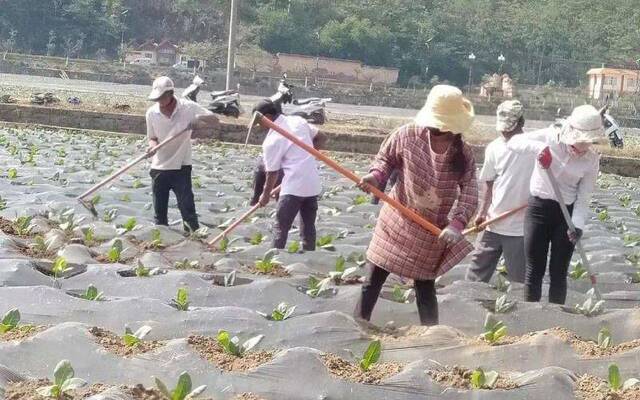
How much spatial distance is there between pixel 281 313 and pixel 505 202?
7.15 feet

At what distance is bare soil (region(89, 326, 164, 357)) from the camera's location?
13.5 feet

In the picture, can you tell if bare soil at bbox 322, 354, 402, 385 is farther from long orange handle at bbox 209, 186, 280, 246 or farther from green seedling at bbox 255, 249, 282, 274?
long orange handle at bbox 209, 186, 280, 246

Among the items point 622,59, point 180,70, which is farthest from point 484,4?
point 180,70

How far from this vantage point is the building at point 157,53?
5600 centimetres

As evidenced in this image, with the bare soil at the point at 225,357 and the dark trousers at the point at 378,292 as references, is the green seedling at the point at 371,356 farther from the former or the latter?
the dark trousers at the point at 378,292

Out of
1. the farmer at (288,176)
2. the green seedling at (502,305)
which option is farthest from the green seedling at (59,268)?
the green seedling at (502,305)

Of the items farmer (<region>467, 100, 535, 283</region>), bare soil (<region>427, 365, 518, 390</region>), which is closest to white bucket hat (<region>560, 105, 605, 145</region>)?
farmer (<region>467, 100, 535, 283</region>)

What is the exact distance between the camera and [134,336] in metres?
4.24

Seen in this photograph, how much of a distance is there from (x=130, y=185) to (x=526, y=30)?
59191 mm

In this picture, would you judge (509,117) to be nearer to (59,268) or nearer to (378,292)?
(378,292)

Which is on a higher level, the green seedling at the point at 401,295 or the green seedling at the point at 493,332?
the green seedling at the point at 493,332

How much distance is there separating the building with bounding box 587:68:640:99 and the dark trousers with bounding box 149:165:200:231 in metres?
48.4

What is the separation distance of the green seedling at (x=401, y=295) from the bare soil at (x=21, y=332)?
188 centimetres

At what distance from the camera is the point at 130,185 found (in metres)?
10.7
